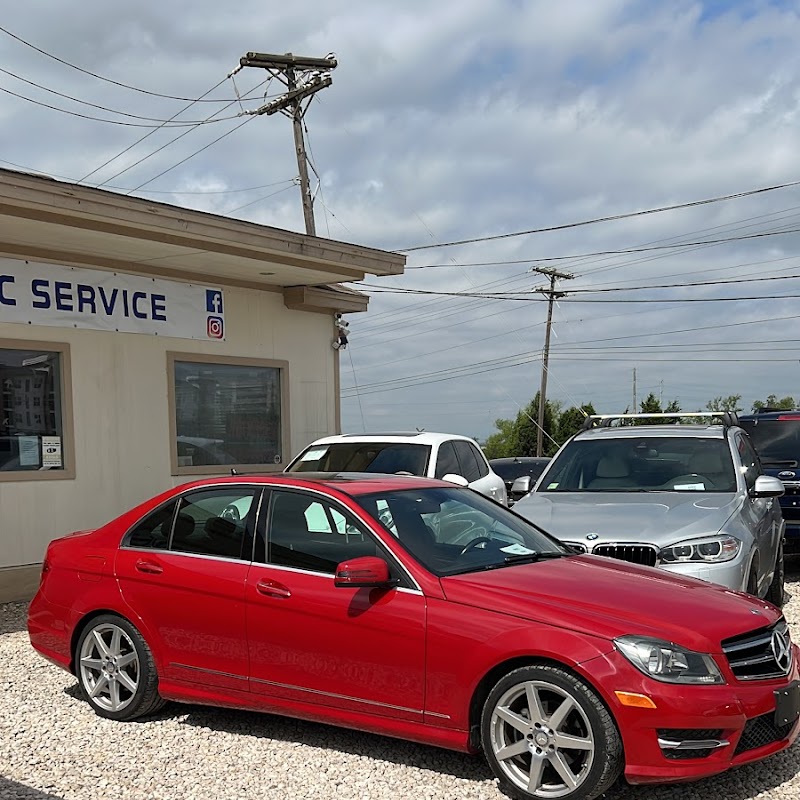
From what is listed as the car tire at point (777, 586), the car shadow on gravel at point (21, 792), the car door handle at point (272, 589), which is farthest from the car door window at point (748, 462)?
the car shadow on gravel at point (21, 792)

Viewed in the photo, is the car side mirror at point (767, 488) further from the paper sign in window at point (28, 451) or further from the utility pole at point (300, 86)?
the utility pole at point (300, 86)

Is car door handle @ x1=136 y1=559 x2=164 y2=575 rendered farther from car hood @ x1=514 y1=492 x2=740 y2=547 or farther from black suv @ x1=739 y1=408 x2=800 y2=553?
black suv @ x1=739 y1=408 x2=800 y2=553

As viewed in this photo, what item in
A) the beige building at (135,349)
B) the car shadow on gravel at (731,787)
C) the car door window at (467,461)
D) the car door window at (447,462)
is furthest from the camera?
the car door window at (467,461)

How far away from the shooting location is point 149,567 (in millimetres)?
5867

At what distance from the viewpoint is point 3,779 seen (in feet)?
16.6

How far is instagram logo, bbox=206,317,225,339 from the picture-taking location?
12312mm

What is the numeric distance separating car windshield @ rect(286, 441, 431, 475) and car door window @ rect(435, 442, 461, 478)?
0.48 feet

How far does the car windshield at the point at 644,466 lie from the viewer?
8.43 m

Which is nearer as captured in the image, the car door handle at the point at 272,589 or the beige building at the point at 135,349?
the car door handle at the point at 272,589

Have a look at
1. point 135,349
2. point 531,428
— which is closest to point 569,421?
point 531,428

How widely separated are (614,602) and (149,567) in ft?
8.96

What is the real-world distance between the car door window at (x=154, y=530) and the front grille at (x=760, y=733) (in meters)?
3.34

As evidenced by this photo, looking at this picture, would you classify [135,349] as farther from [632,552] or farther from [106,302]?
[632,552]

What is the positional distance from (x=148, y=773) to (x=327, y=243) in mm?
7727
